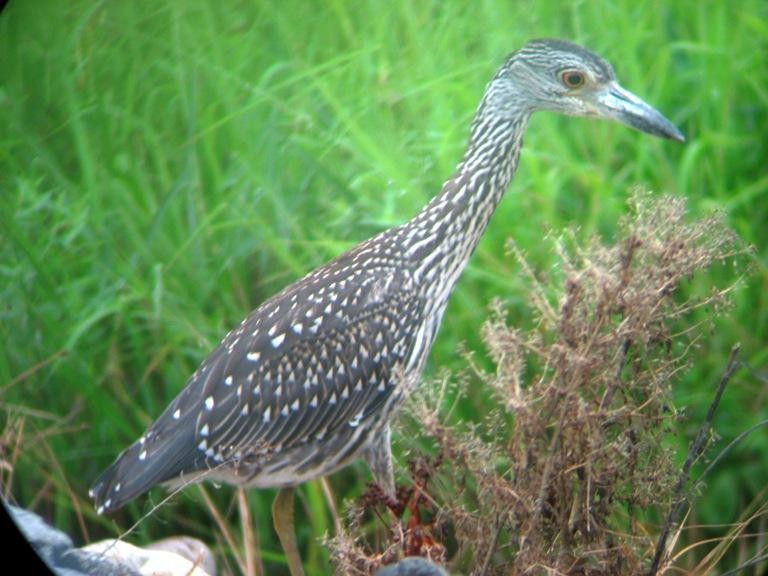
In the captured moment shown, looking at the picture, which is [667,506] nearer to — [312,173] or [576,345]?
[576,345]

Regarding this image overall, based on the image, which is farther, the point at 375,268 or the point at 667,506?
the point at 375,268

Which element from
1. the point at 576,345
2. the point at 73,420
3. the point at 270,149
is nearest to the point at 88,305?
the point at 73,420

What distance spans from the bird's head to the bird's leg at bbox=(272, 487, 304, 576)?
0.91m

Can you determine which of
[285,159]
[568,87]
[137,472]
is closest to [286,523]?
[137,472]

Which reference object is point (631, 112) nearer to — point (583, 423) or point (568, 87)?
point (568, 87)

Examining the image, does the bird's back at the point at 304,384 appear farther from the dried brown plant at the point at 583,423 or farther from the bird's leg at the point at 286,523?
the dried brown plant at the point at 583,423

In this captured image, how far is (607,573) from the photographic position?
2.99m

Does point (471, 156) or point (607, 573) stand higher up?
point (471, 156)

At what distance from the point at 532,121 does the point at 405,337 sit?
56cm

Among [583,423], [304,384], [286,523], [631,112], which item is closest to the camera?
[583,423]

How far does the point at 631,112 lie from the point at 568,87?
0.15m

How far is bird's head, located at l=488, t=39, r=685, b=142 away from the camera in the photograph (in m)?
3.14

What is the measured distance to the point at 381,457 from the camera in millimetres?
3268

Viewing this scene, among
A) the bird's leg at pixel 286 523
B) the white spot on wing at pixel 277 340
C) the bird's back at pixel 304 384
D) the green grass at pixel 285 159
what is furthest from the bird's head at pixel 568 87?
the bird's leg at pixel 286 523
